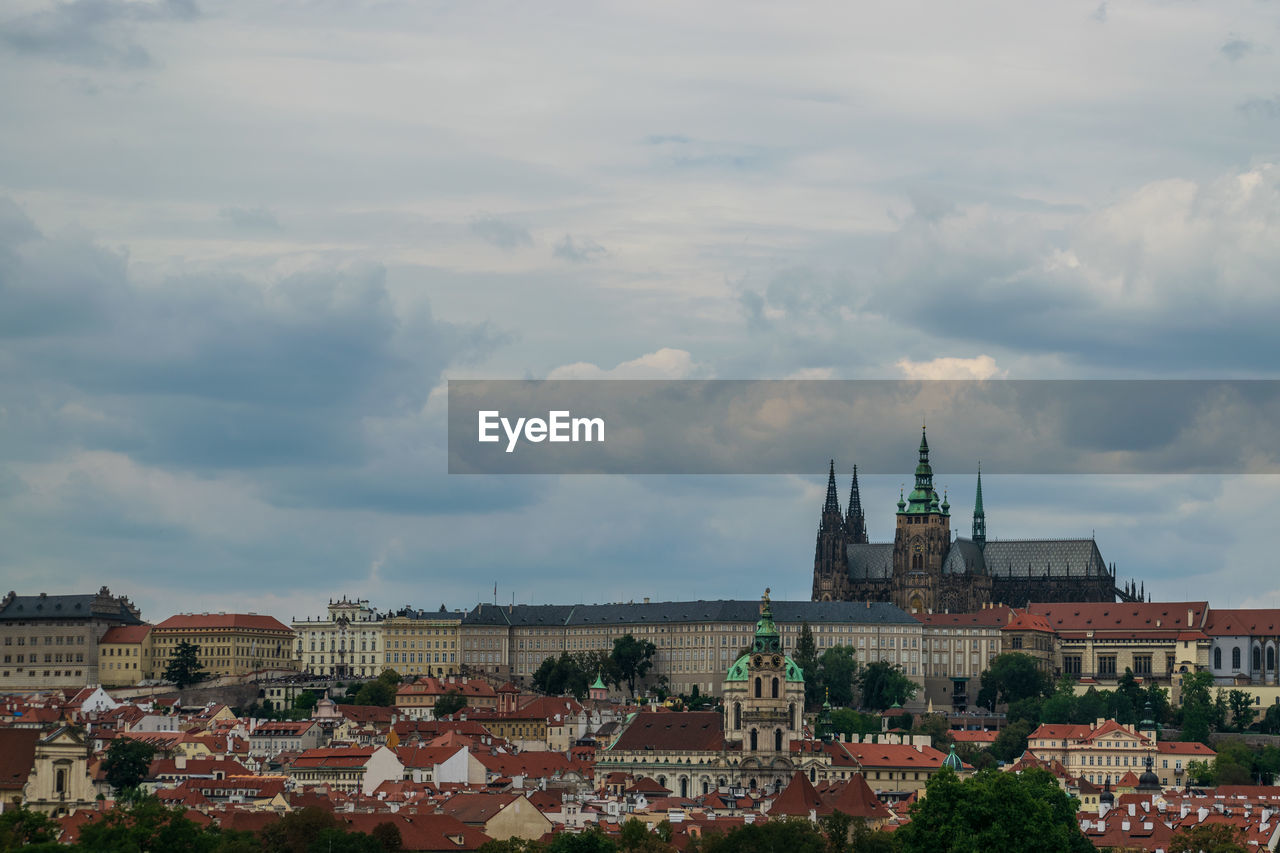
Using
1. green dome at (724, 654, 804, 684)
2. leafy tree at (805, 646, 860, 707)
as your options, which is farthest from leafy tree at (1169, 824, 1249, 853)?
leafy tree at (805, 646, 860, 707)

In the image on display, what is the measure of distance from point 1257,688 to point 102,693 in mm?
75882

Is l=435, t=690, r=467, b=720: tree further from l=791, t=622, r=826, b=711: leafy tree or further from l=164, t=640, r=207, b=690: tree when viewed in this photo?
l=164, t=640, r=207, b=690: tree

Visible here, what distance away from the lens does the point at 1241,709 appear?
17525 centimetres

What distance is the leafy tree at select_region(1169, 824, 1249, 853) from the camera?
99500mm

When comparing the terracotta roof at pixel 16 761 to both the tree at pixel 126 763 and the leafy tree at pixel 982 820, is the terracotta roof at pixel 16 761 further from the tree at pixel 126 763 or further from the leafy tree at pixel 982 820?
the leafy tree at pixel 982 820

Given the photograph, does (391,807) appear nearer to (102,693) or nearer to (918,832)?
(918,832)

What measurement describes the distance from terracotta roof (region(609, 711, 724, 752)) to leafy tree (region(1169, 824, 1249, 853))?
44242mm

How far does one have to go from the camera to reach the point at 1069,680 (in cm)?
19062

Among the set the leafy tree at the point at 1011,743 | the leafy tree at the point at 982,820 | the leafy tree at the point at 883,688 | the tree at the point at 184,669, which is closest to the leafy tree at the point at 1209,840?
the leafy tree at the point at 982,820

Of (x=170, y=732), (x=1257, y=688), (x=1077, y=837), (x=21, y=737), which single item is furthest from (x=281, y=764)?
(x=1257, y=688)

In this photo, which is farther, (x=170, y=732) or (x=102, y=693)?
(x=102, y=693)

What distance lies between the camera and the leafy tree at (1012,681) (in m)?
186

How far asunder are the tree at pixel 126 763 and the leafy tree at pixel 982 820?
50011 mm

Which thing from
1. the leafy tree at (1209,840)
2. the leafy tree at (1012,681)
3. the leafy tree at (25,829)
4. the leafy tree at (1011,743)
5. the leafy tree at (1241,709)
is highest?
the leafy tree at (1012,681)
